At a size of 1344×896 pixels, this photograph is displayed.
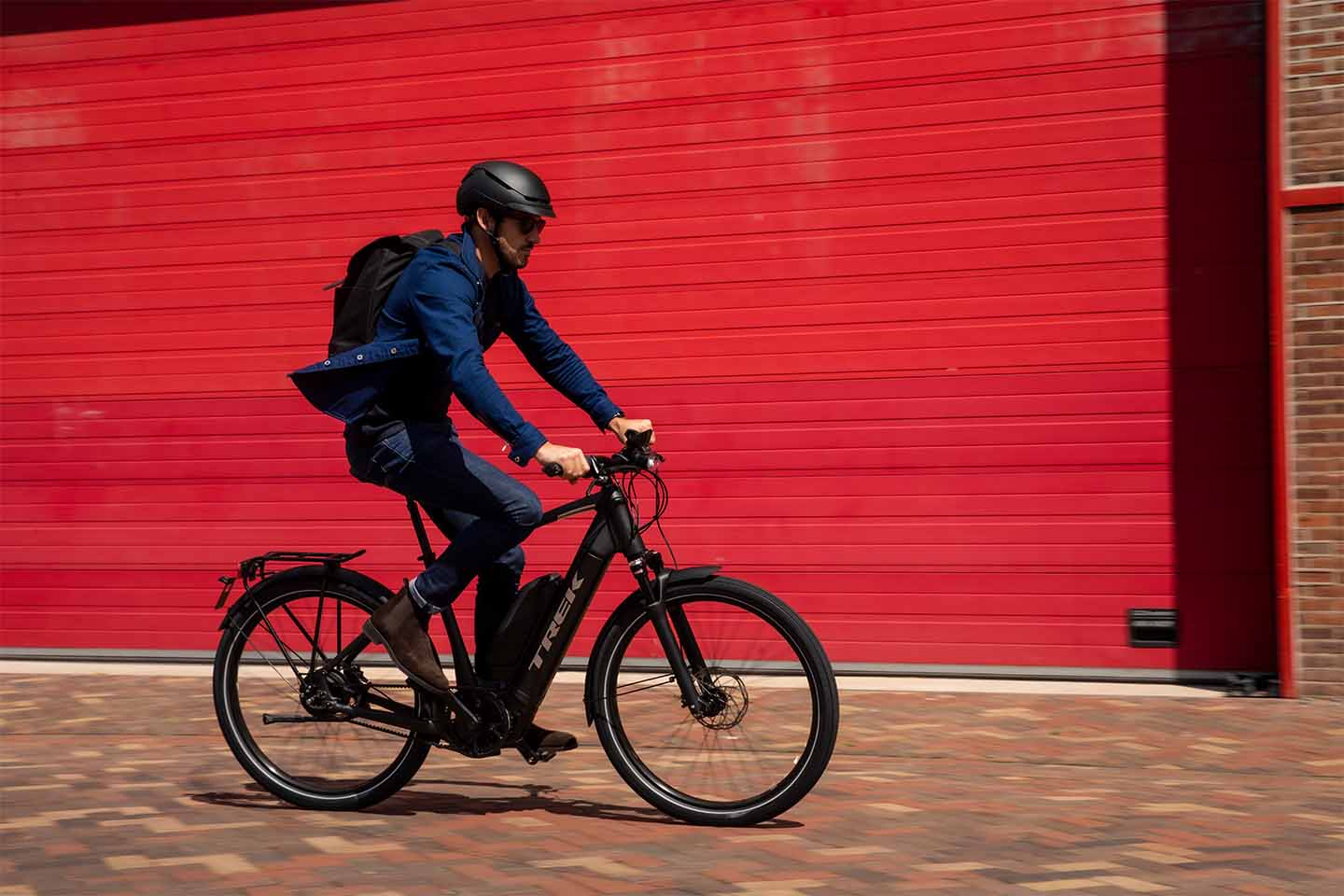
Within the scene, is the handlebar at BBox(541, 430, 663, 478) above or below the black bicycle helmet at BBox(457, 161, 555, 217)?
below

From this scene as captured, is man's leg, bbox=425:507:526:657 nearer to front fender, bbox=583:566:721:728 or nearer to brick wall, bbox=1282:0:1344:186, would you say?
front fender, bbox=583:566:721:728

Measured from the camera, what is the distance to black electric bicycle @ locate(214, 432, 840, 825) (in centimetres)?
495

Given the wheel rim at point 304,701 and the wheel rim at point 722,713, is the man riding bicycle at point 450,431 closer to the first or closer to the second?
the wheel rim at point 304,701

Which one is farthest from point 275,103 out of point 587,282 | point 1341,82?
point 1341,82

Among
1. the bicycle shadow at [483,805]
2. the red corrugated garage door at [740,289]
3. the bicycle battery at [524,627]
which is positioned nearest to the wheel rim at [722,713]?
the bicycle shadow at [483,805]

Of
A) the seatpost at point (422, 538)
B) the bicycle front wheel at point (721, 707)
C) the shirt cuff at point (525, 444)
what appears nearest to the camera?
the shirt cuff at point (525, 444)

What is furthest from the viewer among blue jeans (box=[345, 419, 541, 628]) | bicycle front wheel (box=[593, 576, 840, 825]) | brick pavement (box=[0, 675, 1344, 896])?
blue jeans (box=[345, 419, 541, 628])

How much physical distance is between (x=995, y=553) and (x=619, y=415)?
3460 mm

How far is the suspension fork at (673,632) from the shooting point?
16.5 feet

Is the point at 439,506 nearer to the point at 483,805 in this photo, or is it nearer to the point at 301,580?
the point at 301,580

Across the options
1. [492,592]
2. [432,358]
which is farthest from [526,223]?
[492,592]

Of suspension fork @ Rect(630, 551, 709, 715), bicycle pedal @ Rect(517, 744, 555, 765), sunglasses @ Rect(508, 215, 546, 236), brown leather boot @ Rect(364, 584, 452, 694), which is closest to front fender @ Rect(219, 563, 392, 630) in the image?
brown leather boot @ Rect(364, 584, 452, 694)

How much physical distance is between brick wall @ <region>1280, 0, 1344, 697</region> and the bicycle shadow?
11.7ft

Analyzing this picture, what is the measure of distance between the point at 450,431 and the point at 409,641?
690 millimetres
